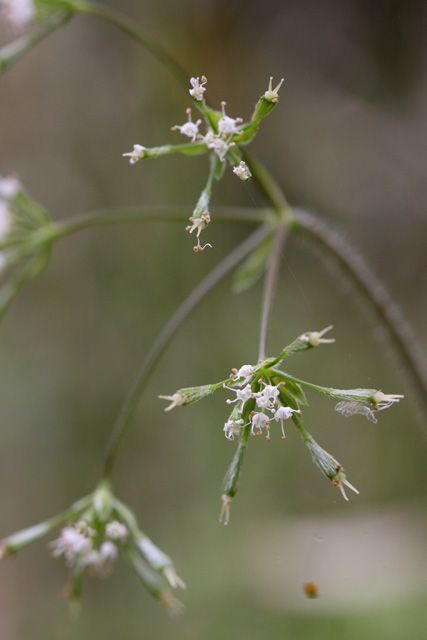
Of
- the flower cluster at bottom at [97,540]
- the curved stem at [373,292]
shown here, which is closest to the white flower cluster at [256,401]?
the flower cluster at bottom at [97,540]

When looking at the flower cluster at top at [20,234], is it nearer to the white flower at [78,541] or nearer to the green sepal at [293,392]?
the white flower at [78,541]

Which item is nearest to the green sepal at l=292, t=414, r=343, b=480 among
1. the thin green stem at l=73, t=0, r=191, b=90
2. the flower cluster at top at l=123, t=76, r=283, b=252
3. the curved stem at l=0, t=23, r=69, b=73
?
the flower cluster at top at l=123, t=76, r=283, b=252

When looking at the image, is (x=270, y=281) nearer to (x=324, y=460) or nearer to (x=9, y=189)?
(x=324, y=460)

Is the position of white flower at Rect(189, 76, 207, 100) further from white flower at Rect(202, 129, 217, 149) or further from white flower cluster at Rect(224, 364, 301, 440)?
white flower cluster at Rect(224, 364, 301, 440)

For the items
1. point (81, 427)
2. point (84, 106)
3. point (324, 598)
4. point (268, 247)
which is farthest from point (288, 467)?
point (84, 106)

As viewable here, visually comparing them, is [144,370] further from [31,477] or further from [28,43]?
[31,477]

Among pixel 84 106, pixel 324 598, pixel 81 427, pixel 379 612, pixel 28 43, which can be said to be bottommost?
pixel 379 612
